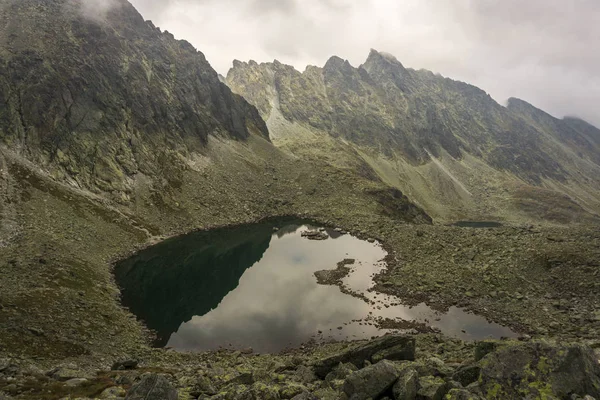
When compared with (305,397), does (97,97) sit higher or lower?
higher

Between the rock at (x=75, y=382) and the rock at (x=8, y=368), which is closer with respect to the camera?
the rock at (x=75, y=382)

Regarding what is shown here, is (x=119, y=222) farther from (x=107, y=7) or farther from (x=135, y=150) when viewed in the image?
(x=107, y=7)

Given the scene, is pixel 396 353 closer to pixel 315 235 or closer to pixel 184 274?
pixel 184 274

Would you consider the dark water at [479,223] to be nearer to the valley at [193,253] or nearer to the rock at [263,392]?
the valley at [193,253]

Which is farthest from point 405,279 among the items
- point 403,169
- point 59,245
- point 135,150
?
point 403,169

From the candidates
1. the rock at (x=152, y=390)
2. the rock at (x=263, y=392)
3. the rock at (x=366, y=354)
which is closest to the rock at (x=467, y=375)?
the rock at (x=366, y=354)

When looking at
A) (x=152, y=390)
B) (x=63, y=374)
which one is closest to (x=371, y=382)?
(x=152, y=390)
